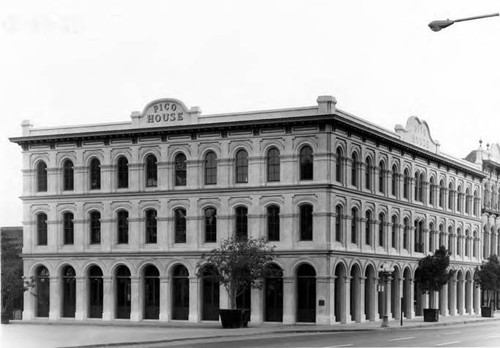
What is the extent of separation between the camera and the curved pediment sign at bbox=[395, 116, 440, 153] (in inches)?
2400

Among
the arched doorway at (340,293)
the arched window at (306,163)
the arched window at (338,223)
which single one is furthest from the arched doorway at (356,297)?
the arched window at (306,163)

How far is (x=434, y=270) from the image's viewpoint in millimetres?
60000

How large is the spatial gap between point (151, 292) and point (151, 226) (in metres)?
3.67

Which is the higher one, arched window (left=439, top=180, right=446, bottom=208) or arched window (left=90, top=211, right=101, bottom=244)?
arched window (left=439, top=180, right=446, bottom=208)

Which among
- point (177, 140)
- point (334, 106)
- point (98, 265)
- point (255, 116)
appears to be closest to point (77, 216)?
point (98, 265)

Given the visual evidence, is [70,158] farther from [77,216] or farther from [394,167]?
[394,167]

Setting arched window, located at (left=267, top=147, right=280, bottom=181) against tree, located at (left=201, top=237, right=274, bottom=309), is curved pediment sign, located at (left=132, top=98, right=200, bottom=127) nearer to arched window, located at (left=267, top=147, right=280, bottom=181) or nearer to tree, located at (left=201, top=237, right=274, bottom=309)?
arched window, located at (left=267, top=147, right=280, bottom=181)

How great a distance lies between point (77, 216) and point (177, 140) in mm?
7483

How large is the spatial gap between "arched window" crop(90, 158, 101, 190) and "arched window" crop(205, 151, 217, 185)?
6.59 m

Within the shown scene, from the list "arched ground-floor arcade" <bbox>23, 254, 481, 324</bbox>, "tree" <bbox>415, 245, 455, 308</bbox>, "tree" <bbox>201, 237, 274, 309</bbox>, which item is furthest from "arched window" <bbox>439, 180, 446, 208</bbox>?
"tree" <bbox>201, 237, 274, 309</bbox>

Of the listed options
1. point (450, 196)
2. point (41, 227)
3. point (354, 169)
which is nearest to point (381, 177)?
point (354, 169)

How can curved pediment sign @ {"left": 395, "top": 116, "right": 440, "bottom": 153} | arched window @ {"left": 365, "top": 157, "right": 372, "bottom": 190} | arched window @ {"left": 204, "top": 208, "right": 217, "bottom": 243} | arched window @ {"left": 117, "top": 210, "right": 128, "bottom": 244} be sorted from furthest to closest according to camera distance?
1. curved pediment sign @ {"left": 395, "top": 116, "right": 440, "bottom": 153}
2. arched window @ {"left": 365, "top": 157, "right": 372, "bottom": 190}
3. arched window @ {"left": 117, "top": 210, "right": 128, "bottom": 244}
4. arched window @ {"left": 204, "top": 208, "right": 217, "bottom": 243}

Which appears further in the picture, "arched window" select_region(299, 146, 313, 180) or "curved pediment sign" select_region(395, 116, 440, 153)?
"curved pediment sign" select_region(395, 116, 440, 153)

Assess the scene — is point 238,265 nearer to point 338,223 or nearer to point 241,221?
point 241,221
